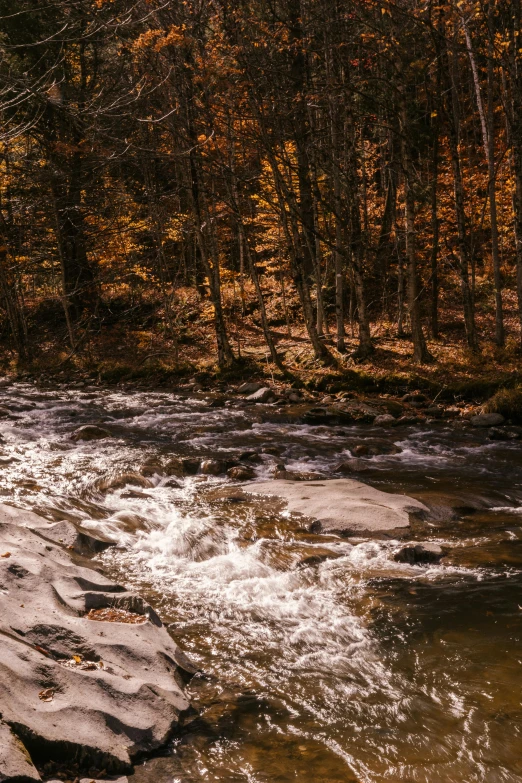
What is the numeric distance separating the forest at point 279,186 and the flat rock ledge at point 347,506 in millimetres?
5838

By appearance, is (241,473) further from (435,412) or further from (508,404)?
(508,404)

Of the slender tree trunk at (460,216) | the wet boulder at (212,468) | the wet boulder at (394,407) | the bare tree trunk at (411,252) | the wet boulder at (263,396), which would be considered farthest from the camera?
the wet boulder at (263,396)

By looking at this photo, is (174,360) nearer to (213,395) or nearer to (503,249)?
(213,395)

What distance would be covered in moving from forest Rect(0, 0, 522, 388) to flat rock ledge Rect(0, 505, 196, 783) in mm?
7247

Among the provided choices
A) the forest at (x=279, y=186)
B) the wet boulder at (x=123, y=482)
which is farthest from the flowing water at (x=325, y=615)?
the forest at (x=279, y=186)

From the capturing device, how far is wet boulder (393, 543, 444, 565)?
20.1ft

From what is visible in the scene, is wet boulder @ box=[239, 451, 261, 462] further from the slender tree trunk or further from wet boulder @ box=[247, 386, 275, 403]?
the slender tree trunk

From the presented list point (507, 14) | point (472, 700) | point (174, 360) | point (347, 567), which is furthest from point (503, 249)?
point (472, 700)

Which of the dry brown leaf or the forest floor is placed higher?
the forest floor

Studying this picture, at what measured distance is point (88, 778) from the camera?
10.1 ft

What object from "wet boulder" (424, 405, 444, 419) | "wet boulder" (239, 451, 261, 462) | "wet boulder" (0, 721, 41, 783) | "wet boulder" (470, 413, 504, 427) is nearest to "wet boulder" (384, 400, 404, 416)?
"wet boulder" (424, 405, 444, 419)

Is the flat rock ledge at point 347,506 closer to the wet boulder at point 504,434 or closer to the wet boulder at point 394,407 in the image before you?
the wet boulder at point 504,434

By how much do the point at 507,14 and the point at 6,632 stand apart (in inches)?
694

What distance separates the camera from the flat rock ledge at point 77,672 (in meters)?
3.13
